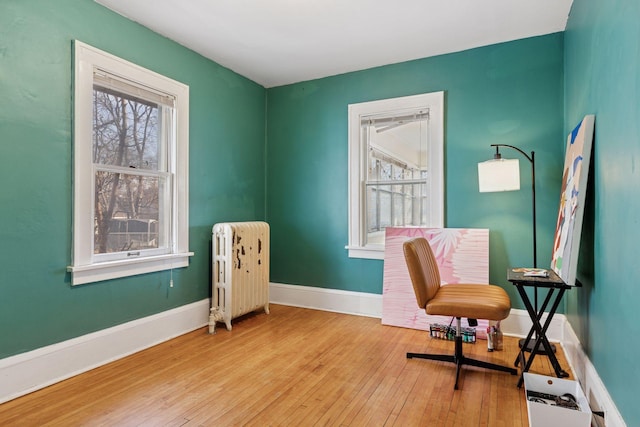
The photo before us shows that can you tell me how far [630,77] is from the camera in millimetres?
1521

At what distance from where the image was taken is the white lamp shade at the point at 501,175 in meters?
2.98

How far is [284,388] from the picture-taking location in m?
2.33

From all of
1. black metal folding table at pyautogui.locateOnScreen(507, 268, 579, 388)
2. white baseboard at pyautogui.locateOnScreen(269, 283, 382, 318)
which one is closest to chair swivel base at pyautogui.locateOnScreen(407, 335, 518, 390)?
black metal folding table at pyautogui.locateOnScreen(507, 268, 579, 388)

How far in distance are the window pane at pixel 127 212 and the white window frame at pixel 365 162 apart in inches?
75.3

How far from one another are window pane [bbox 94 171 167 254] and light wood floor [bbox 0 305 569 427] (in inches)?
34.7

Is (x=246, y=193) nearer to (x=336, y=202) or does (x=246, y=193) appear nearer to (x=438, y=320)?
(x=336, y=202)

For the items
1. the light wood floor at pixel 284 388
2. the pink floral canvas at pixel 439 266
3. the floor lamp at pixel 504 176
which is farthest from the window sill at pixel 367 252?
the floor lamp at pixel 504 176

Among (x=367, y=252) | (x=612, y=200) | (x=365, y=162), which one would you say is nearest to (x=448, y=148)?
(x=365, y=162)

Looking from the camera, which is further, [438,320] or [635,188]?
[438,320]

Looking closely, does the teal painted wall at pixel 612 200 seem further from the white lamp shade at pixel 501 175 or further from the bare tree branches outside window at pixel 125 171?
the bare tree branches outside window at pixel 125 171

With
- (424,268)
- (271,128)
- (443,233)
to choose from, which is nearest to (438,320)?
(443,233)

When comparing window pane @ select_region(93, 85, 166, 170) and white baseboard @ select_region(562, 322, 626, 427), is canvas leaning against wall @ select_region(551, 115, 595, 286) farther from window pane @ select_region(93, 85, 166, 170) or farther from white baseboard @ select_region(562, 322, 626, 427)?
window pane @ select_region(93, 85, 166, 170)

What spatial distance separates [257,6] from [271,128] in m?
1.81

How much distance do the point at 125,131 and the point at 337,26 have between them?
1927 mm
